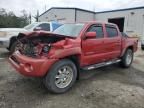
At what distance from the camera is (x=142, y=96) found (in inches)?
187

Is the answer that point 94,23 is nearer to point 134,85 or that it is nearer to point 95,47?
point 95,47

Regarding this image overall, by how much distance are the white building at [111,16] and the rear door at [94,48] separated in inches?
610

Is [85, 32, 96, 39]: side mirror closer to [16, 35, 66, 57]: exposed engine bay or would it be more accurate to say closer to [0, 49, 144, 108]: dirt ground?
[16, 35, 66, 57]: exposed engine bay

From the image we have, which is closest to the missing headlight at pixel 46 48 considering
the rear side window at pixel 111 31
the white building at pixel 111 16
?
the rear side window at pixel 111 31

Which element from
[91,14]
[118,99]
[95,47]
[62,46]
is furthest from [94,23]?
[91,14]

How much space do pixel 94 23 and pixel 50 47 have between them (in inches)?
79.8

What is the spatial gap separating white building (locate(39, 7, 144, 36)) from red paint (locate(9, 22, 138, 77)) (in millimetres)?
14484

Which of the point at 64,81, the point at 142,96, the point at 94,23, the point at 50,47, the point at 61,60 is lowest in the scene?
the point at 142,96

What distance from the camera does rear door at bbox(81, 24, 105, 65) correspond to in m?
5.39

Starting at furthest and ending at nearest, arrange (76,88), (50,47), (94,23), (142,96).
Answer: (94,23) → (76,88) → (142,96) → (50,47)

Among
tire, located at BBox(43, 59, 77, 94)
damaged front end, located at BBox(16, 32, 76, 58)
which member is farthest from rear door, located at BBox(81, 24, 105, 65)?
damaged front end, located at BBox(16, 32, 76, 58)

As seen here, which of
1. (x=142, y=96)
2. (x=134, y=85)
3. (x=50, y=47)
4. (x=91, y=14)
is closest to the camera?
(x=50, y=47)

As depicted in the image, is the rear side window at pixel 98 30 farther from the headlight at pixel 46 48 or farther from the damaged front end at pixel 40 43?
the headlight at pixel 46 48

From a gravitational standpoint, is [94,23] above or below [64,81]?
above
